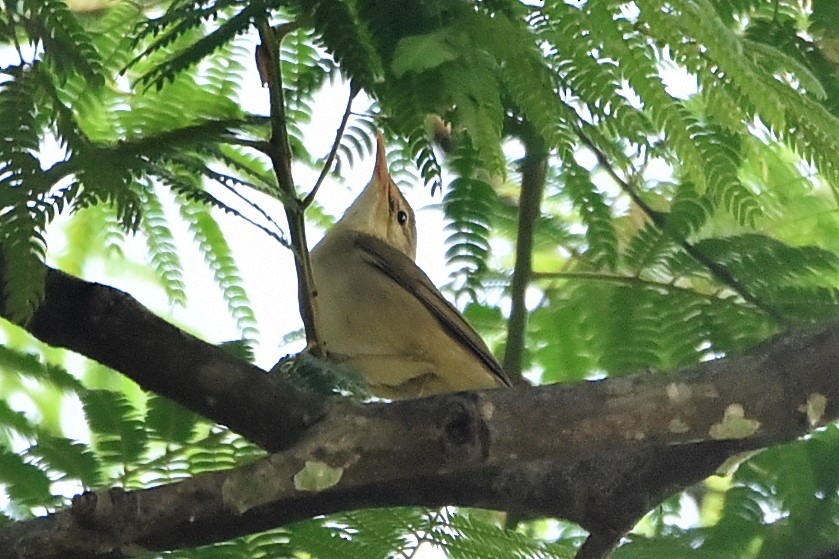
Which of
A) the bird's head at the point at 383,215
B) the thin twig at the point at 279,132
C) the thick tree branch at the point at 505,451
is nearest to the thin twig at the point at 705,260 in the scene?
the thick tree branch at the point at 505,451

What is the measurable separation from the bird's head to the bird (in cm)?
29

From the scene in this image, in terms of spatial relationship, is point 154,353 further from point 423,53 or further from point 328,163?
point 423,53

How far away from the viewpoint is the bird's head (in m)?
3.71

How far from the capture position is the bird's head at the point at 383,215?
3.71 m

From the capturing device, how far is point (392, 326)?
3072 mm

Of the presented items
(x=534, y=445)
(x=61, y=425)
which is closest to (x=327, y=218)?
(x=61, y=425)

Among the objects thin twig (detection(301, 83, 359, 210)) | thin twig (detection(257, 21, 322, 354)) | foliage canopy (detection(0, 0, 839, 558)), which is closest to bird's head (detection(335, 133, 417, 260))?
foliage canopy (detection(0, 0, 839, 558))

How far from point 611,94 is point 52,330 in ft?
3.20

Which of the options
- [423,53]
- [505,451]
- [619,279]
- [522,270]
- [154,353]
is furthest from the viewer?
[522,270]

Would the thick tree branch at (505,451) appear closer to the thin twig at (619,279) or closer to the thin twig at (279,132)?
the thin twig at (279,132)

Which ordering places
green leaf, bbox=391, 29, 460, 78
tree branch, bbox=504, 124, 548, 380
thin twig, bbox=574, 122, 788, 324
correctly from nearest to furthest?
1. green leaf, bbox=391, 29, 460, 78
2. thin twig, bbox=574, 122, 788, 324
3. tree branch, bbox=504, 124, 548, 380

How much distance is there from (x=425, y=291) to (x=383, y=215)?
2.63 feet

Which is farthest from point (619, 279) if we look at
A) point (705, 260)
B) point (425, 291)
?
point (425, 291)

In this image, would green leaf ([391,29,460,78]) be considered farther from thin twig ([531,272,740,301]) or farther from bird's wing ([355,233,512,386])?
bird's wing ([355,233,512,386])
